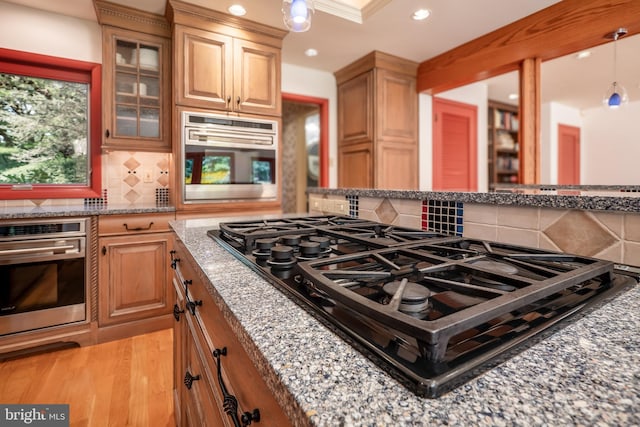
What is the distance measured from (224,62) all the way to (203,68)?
0.18m

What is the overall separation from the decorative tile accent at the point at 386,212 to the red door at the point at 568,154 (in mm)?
5708

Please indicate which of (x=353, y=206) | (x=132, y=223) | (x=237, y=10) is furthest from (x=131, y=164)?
(x=353, y=206)

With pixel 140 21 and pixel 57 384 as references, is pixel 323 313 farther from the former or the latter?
pixel 140 21

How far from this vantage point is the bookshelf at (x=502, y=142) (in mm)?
5090

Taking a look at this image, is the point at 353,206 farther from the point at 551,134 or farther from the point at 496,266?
the point at 551,134

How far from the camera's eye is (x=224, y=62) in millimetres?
2539

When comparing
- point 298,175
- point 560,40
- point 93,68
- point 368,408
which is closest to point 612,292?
point 368,408

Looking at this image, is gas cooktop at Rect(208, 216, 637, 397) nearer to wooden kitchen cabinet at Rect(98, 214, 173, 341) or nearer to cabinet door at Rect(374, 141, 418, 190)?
wooden kitchen cabinet at Rect(98, 214, 173, 341)

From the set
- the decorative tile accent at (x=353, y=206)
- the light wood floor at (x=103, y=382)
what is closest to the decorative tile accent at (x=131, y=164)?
the light wood floor at (x=103, y=382)

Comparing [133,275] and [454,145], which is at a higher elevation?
[454,145]

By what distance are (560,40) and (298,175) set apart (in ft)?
12.4

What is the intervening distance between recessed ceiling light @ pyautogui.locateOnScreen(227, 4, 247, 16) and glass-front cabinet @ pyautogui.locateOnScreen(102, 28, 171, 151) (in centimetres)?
57

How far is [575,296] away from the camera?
18.9 inches

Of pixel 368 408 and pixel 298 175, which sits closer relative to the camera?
pixel 368 408
